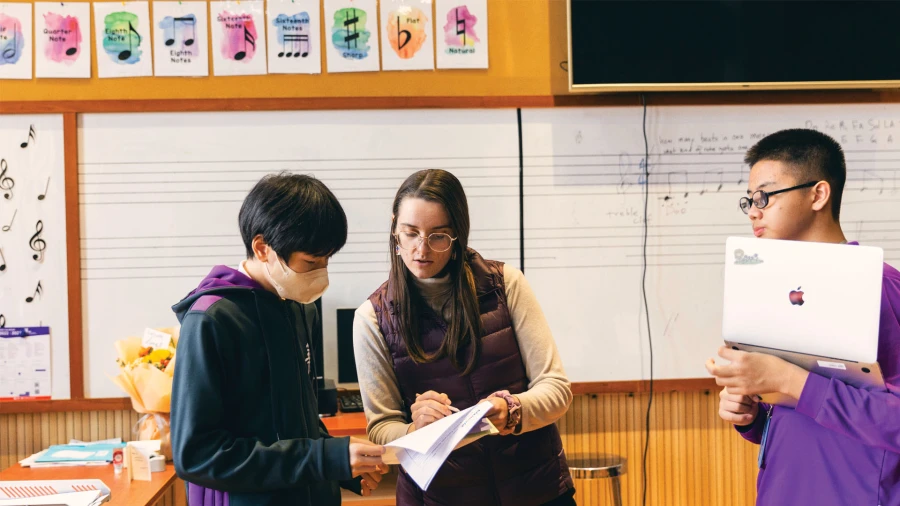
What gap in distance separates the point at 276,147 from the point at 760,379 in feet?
6.74

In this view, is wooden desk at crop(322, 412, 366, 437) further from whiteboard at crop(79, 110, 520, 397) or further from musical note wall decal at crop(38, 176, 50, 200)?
musical note wall decal at crop(38, 176, 50, 200)

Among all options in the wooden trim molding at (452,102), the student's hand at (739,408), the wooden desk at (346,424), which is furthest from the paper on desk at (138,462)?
the student's hand at (739,408)

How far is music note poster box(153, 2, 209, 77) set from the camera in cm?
282

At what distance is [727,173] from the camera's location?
2.97 meters

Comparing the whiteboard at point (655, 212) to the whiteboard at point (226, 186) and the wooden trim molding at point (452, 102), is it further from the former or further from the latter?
the whiteboard at point (226, 186)

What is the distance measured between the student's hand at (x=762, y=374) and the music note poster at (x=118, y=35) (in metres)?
2.39

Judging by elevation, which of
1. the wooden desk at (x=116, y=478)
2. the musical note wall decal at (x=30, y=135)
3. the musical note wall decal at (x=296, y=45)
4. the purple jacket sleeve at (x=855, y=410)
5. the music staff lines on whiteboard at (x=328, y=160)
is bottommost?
the wooden desk at (x=116, y=478)

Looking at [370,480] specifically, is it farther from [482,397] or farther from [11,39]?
[11,39]

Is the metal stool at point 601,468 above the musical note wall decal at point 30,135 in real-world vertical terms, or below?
below

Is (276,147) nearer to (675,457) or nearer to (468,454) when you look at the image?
(468,454)

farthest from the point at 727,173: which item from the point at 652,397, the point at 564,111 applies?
the point at 652,397

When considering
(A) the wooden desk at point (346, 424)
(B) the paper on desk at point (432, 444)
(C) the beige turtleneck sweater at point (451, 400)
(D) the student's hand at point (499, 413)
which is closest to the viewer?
(B) the paper on desk at point (432, 444)

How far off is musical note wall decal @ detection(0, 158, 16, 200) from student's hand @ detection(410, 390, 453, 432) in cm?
202

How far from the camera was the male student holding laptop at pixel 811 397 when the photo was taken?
128 cm
